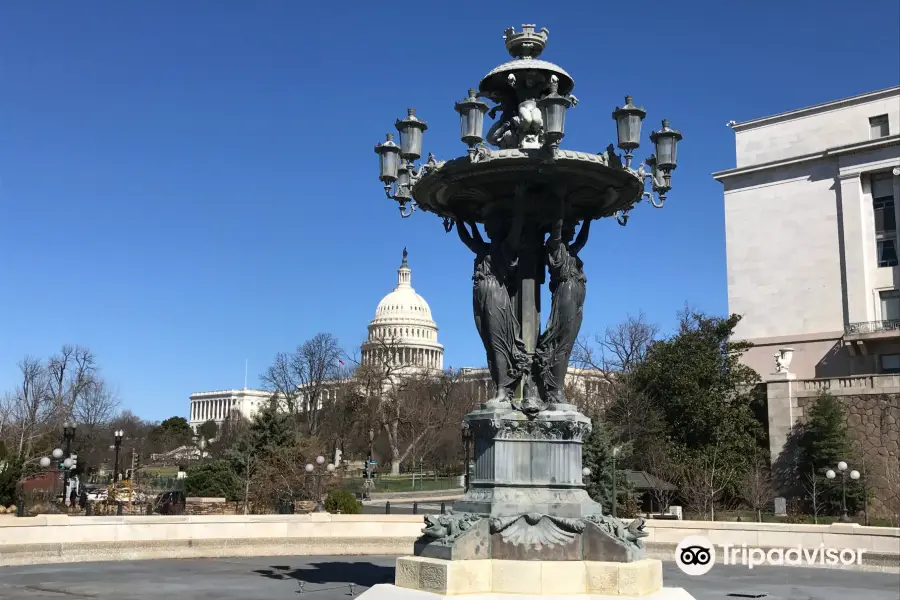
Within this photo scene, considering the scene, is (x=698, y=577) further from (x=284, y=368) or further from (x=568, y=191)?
(x=284, y=368)

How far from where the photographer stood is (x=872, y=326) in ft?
143

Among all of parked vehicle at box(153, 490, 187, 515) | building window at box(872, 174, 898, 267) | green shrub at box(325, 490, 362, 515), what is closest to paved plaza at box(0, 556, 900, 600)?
green shrub at box(325, 490, 362, 515)

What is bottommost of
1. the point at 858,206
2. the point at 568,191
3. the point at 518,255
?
the point at 518,255

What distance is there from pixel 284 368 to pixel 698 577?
67118 millimetres

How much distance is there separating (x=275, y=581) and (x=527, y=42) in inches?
331

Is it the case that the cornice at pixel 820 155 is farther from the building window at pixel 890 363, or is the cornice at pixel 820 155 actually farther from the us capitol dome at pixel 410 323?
the us capitol dome at pixel 410 323

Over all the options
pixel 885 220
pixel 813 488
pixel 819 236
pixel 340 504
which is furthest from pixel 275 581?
pixel 819 236

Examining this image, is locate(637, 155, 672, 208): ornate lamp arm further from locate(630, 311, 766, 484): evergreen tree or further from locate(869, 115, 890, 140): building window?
locate(869, 115, 890, 140): building window

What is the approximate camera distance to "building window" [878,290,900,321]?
43094mm

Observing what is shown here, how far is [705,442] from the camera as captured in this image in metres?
41.7

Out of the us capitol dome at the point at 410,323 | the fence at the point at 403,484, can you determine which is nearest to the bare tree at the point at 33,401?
the fence at the point at 403,484

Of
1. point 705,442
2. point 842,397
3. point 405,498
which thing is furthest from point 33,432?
point 842,397

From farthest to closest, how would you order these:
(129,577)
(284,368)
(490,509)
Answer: (284,368), (129,577), (490,509)

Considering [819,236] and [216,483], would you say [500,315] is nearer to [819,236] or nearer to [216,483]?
[216,483]
